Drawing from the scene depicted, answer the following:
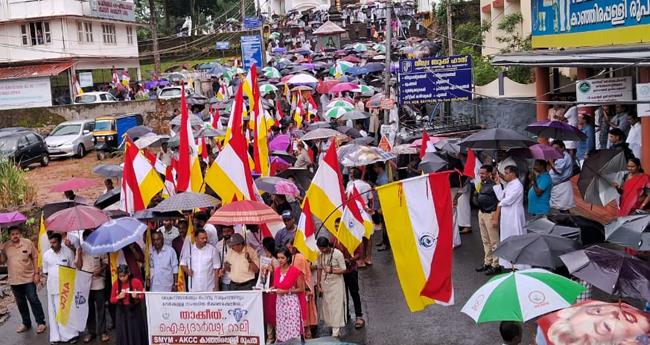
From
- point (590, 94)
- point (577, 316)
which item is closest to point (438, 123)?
point (590, 94)

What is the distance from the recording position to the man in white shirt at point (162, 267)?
34.6ft

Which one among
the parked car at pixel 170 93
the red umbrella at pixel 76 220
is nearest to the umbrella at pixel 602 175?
the red umbrella at pixel 76 220

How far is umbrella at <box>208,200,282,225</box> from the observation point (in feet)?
32.1

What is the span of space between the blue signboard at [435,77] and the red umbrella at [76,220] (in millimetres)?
9616

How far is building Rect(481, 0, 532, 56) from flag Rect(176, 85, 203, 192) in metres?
15.7

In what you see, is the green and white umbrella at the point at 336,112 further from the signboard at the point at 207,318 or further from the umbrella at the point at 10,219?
the signboard at the point at 207,318

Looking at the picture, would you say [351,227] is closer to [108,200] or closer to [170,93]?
[108,200]

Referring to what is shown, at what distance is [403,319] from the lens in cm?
1080

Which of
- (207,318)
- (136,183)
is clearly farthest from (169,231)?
(207,318)

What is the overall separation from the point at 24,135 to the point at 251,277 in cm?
1984

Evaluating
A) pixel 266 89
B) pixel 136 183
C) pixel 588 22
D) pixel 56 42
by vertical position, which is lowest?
pixel 136 183

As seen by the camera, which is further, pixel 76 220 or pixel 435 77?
pixel 435 77

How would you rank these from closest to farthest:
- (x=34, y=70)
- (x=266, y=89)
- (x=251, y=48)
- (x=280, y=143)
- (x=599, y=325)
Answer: (x=599, y=325)
(x=280, y=143)
(x=266, y=89)
(x=251, y=48)
(x=34, y=70)

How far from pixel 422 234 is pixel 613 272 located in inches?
83.2
